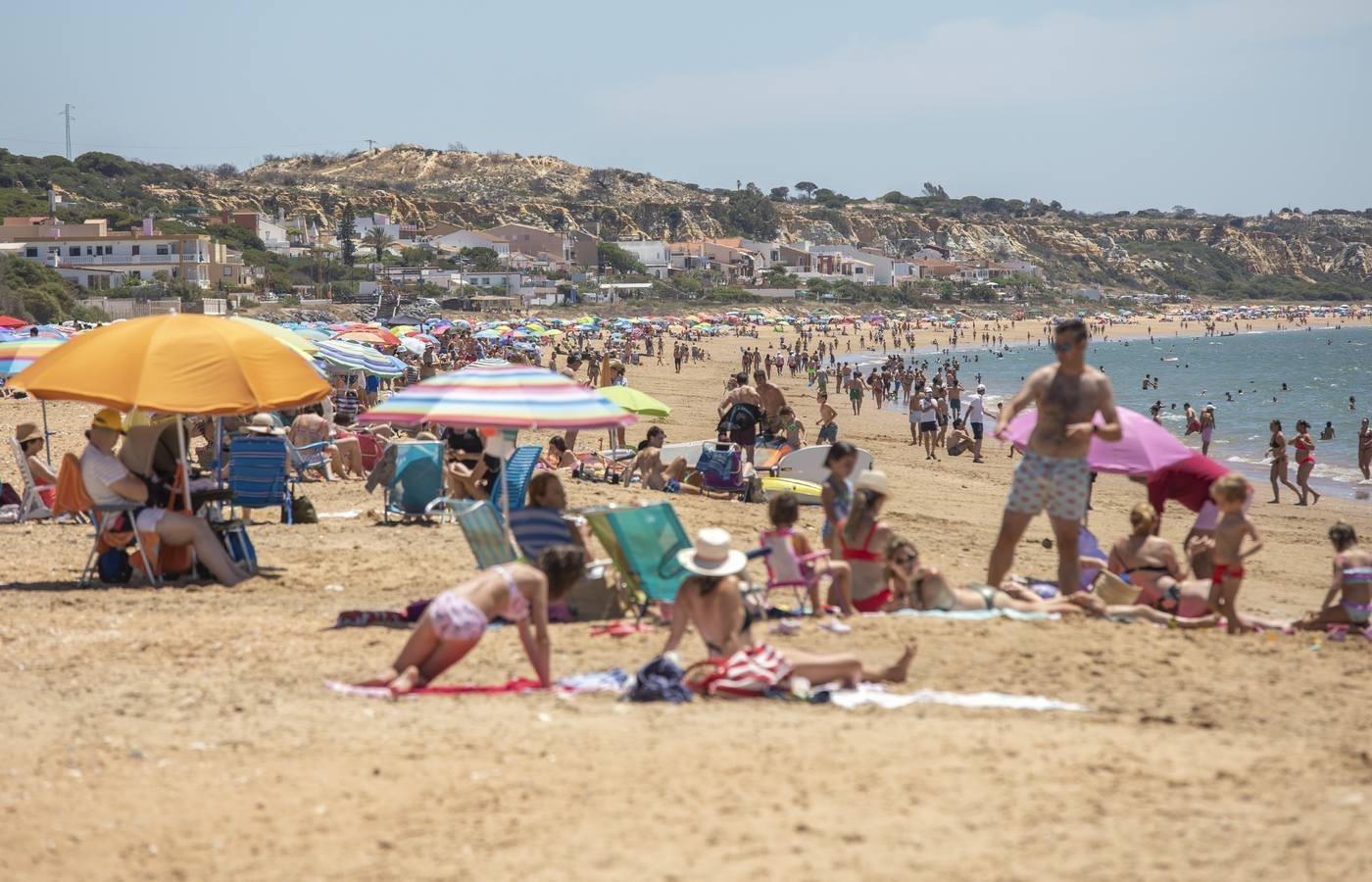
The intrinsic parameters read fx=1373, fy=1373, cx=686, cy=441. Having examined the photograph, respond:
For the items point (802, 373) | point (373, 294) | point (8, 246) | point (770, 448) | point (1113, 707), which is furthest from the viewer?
point (373, 294)

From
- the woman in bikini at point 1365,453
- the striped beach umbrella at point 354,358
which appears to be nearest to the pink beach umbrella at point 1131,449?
the striped beach umbrella at point 354,358

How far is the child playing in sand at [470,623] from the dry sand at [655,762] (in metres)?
0.20

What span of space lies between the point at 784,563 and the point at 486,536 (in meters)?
1.58

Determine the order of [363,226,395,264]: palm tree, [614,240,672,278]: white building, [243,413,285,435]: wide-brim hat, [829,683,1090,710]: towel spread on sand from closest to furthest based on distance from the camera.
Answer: [829,683,1090,710]: towel spread on sand < [243,413,285,435]: wide-brim hat < [363,226,395,264]: palm tree < [614,240,672,278]: white building

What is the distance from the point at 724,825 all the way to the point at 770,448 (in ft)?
38.5

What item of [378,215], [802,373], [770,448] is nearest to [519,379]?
[770,448]

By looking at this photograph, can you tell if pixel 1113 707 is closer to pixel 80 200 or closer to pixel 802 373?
pixel 802 373

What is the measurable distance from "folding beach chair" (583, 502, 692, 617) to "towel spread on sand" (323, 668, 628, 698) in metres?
1.27

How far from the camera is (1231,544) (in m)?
6.72

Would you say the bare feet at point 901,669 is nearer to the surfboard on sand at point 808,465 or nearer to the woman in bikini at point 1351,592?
the woman in bikini at point 1351,592

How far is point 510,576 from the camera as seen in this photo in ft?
18.4

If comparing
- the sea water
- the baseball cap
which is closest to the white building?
the sea water

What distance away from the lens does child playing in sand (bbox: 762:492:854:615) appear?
22.0 ft

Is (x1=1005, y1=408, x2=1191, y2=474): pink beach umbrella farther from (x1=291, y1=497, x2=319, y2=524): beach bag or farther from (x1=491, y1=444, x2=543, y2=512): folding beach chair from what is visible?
(x1=291, y1=497, x2=319, y2=524): beach bag
